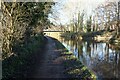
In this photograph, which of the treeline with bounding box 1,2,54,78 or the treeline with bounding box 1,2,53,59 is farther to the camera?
the treeline with bounding box 1,2,53,59

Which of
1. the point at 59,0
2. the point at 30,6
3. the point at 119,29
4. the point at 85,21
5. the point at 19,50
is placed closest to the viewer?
the point at 19,50

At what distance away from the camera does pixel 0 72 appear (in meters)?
6.44

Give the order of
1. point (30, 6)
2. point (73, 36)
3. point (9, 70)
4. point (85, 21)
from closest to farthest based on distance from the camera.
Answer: point (9, 70)
point (30, 6)
point (85, 21)
point (73, 36)

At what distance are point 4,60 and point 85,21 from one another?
150 ft

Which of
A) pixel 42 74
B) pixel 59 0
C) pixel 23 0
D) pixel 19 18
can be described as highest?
pixel 59 0

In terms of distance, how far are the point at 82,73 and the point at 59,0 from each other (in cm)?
1002

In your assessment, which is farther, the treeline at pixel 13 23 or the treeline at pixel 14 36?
the treeline at pixel 13 23

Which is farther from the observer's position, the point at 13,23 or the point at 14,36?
the point at 13,23

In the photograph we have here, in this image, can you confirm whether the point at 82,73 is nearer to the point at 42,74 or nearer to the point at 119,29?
the point at 42,74

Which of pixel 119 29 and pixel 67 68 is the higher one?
pixel 119 29

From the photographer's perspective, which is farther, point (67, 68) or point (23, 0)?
point (67, 68)

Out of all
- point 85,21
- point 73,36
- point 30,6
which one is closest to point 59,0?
point 30,6

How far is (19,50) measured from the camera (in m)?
9.70

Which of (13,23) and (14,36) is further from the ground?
(13,23)
